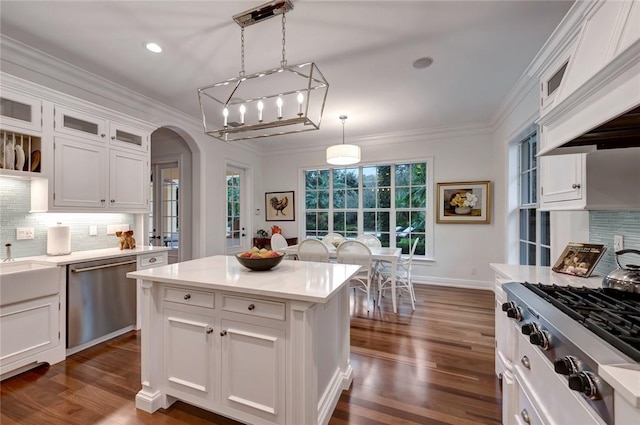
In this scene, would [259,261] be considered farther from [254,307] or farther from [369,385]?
[369,385]

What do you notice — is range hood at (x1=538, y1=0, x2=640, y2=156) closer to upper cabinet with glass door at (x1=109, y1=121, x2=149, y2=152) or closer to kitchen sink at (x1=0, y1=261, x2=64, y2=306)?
kitchen sink at (x1=0, y1=261, x2=64, y2=306)

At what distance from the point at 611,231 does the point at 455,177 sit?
3.14 metres

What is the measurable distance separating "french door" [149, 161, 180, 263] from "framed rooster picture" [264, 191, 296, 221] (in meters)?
1.87

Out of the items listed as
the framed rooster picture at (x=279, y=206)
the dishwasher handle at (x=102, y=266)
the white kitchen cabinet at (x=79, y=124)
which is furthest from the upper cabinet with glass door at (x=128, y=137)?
the framed rooster picture at (x=279, y=206)

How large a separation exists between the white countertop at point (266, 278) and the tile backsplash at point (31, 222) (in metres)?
1.70

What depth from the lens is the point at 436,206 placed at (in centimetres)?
484

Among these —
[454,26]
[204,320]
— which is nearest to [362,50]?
[454,26]

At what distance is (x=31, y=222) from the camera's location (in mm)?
2561

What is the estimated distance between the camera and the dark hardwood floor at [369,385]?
1.71 meters

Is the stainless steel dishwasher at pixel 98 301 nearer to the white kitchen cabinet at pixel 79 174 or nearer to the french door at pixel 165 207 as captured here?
the white kitchen cabinet at pixel 79 174

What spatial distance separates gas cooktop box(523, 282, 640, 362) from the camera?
30.6 inches

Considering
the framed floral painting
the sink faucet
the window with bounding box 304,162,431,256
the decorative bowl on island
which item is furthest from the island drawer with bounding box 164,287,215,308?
the framed floral painting

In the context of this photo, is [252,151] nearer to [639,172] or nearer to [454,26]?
[454,26]

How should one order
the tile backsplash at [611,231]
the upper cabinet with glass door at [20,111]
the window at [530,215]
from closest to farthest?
1. the tile backsplash at [611,231]
2. the upper cabinet with glass door at [20,111]
3. the window at [530,215]
